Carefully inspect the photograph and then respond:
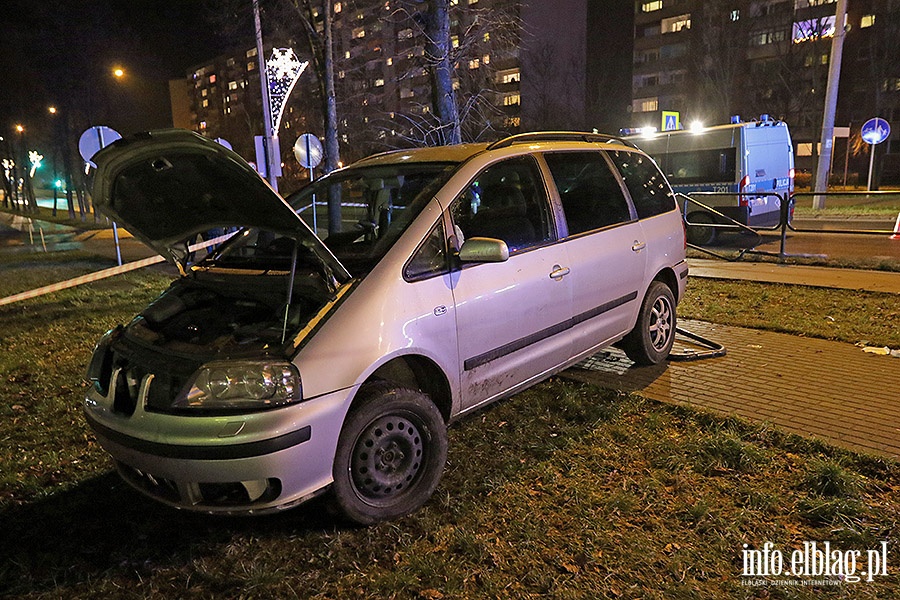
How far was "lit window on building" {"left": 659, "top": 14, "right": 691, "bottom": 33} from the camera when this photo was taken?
63438 mm

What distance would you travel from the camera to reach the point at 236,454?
106 inches

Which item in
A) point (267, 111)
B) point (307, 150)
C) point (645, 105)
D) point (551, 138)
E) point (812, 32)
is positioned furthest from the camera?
point (645, 105)

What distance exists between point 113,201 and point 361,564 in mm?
2306

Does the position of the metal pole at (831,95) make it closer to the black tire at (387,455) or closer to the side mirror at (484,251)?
the side mirror at (484,251)

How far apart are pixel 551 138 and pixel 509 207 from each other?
89 cm

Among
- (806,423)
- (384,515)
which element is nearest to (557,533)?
(384,515)

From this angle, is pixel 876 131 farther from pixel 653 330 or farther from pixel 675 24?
pixel 675 24

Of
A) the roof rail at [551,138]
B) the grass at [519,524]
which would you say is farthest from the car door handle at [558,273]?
the grass at [519,524]

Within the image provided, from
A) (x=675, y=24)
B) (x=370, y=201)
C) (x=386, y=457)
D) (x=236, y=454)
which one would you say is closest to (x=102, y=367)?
(x=236, y=454)

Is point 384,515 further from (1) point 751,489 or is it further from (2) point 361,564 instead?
(1) point 751,489

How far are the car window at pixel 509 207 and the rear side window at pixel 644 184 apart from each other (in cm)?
124

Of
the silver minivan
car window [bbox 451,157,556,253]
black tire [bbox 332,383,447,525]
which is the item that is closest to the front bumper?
the silver minivan

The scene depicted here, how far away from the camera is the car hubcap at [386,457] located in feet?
10.2

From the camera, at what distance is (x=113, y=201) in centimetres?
336
